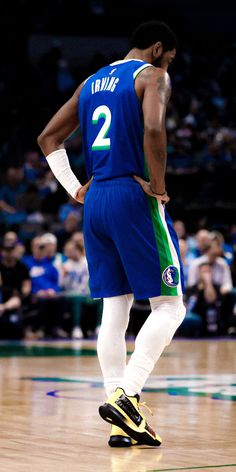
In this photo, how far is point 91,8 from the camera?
79.5 feet

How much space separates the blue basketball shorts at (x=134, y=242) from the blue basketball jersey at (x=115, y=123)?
8cm

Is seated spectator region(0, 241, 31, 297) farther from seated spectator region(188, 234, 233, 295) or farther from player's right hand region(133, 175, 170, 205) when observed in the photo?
player's right hand region(133, 175, 170, 205)

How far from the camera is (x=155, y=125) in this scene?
14.7ft

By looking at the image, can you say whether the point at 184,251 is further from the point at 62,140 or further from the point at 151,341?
the point at 151,341

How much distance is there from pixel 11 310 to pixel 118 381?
26.5ft

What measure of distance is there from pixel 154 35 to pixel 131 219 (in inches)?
34.5

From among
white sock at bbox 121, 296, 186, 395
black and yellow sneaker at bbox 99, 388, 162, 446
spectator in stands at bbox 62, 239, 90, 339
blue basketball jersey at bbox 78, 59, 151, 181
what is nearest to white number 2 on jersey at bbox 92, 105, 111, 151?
blue basketball jersey at bbox 78, 59, 151, 181

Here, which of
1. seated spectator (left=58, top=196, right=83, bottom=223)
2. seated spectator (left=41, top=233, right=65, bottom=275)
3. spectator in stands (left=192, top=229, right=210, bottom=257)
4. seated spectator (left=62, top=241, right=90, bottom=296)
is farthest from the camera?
seated spectator (left=58, top=196, right=83, bottom=223)

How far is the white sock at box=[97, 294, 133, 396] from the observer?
4730mm

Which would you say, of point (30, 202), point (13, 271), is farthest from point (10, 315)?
point (30, 202)

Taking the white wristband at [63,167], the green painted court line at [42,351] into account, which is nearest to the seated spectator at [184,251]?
the green painted court line at [42,351]

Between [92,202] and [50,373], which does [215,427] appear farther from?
[50,373]

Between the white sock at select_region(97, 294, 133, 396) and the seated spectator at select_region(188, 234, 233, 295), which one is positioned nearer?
the white sock at select_region(97, 294, 133, 396)

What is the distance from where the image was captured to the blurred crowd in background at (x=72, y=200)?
13219 mm
